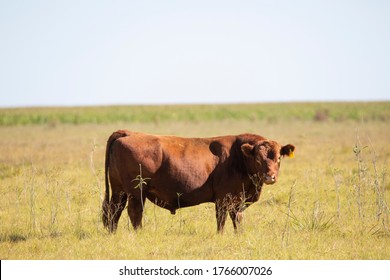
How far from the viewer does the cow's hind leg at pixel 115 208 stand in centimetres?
946

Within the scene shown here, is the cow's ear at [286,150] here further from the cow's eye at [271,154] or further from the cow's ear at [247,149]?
the cow's ear at [247,149]

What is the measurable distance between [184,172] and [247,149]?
1012 mm

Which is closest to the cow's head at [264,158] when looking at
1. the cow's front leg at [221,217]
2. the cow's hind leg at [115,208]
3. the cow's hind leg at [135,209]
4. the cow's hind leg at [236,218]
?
the cow's hind leg at [236,218]

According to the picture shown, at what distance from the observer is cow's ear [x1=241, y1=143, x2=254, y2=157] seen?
31.4ft

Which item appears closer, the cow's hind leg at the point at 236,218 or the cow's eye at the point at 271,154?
the cow's eye at the point at 271,154

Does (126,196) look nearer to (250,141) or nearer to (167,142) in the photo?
(167,142)

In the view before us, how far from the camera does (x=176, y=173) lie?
9500mm

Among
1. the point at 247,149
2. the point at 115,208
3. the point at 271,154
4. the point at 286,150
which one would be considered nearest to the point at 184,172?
the point at 247,149

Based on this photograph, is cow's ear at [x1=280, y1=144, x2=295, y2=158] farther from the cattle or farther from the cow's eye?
the cow's eye

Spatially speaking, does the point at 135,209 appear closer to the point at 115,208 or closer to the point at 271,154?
the point at 115,208

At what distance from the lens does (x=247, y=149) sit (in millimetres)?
9586

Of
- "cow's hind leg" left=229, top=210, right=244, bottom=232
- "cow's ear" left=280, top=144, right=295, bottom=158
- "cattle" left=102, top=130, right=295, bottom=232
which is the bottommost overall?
"cow's hind leg" left=229, top=210, right=244, bottom=232

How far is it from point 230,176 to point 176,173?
864 mm

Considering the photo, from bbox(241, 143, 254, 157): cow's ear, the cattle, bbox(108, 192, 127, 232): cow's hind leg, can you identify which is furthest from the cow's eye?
bbox(108, 192, 127, 232): cow's hind leg
